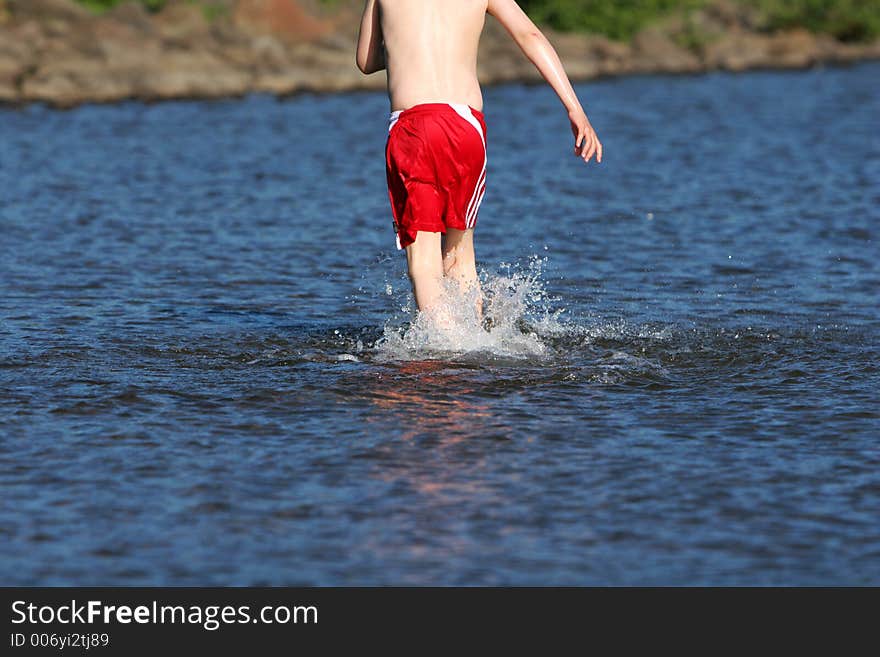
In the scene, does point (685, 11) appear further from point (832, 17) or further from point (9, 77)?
point (9, 77)

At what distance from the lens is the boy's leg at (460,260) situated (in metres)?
7.83

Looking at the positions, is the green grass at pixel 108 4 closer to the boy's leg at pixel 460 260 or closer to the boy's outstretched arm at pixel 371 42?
the boy's outstretched arm at pixel 371 42

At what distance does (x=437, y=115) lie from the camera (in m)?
7.33

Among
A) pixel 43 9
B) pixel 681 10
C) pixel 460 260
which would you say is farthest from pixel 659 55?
pixel 460 260

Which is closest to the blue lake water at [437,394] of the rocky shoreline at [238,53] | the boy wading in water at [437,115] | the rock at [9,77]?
the boy wading in water at [437,115]

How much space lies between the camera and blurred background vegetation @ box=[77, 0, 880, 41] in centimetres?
4362

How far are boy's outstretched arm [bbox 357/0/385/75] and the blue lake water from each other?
4.44 ft

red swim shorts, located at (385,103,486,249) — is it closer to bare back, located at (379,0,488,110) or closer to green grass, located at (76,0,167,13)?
bare back, located at (379,0,488,110)

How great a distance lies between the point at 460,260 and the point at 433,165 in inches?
26.1

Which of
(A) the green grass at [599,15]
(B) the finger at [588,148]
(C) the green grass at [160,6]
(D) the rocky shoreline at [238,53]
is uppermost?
(A) the green grass at [599,15]

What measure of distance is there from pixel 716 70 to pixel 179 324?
109ft

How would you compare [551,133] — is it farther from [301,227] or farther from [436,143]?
[436,143]

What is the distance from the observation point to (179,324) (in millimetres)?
8750
